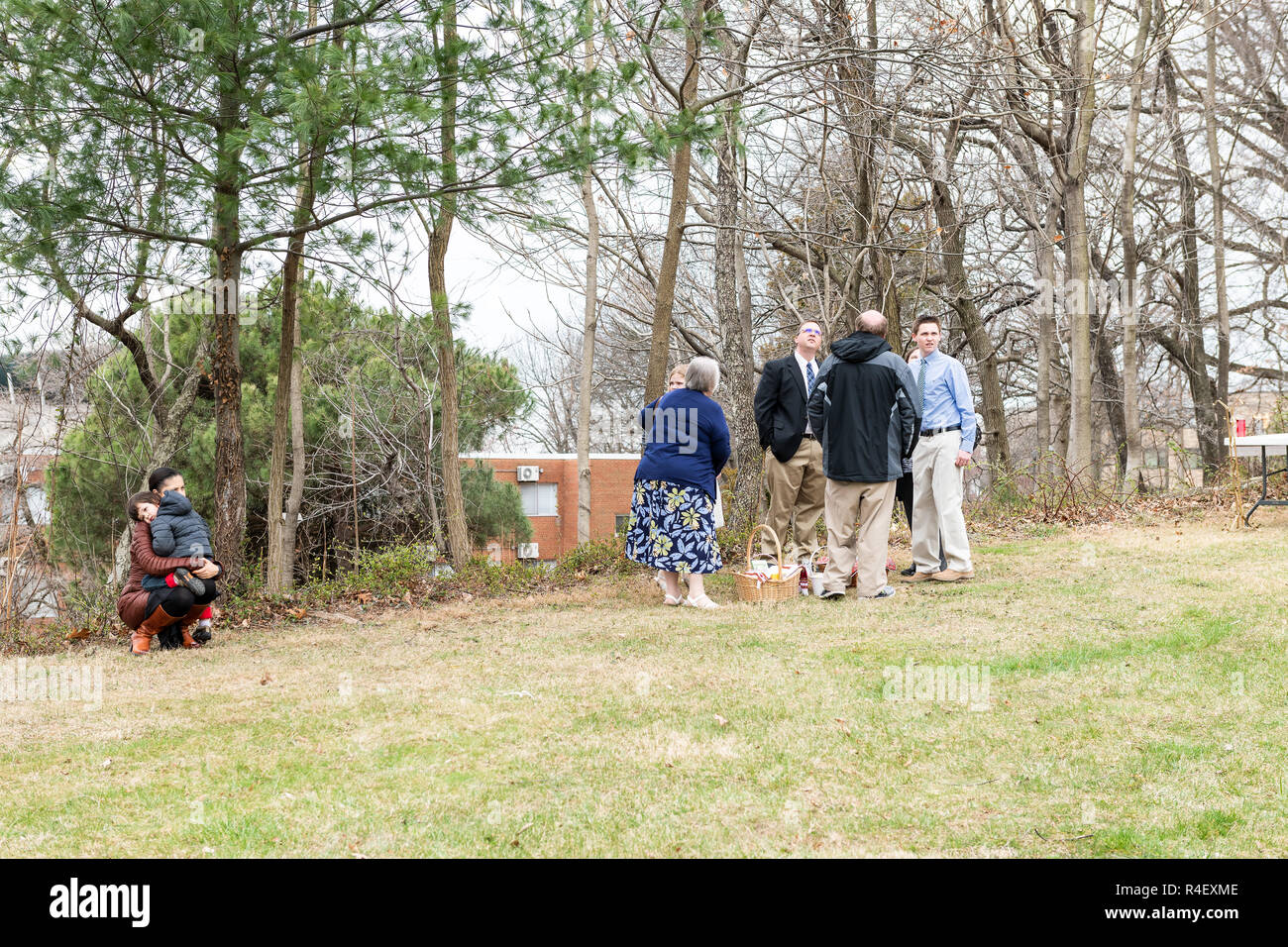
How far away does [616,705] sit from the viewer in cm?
477

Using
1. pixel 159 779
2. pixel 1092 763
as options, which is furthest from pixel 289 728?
pixel 1092 763

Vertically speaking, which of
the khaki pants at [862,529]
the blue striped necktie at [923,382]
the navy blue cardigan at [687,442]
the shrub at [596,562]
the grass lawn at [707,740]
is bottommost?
the grass lawn at [707,740]

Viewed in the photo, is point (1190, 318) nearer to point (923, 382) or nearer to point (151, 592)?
point (923, 382)

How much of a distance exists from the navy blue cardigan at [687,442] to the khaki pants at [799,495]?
0.96m

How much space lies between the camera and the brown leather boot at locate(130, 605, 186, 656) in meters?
7.13

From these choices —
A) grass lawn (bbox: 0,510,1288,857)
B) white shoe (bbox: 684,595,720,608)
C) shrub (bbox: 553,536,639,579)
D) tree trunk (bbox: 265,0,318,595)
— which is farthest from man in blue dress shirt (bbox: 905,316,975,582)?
tree trunk (bbox: 265,0,318,595)

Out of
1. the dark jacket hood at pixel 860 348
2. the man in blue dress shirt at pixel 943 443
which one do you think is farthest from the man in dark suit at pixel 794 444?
the man in blue dress shirt at pixel 943 443

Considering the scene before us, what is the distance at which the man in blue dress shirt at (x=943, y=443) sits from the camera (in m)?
7.77

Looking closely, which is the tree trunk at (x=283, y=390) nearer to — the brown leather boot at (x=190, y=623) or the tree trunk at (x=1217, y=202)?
the brown leather boot at (x=190, y=623)

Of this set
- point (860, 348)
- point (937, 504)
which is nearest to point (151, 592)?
point (860, 348)

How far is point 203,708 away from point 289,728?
82cm

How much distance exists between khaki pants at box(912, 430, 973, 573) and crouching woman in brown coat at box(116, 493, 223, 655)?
531 cm

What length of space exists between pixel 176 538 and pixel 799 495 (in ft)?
16.0

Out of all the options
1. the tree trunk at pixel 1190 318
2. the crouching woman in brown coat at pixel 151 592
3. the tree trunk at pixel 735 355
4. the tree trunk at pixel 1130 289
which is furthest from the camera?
the tree trunk at pixel 1190 318
